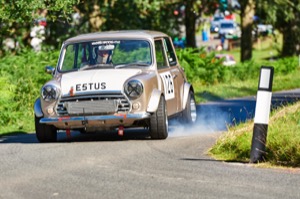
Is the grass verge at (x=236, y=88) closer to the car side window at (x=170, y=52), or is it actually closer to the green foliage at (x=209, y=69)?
the green foliage at (x=209, y=69)

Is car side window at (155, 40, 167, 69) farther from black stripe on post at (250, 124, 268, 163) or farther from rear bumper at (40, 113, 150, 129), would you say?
black stripe on post at (250, 124, 268, 163)

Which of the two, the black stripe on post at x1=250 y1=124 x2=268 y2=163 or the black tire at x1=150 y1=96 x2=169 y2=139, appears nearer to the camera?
the black stripe on post at x1=250 y1=124 x2=268 y2=163

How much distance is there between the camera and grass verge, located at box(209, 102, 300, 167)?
11.9m

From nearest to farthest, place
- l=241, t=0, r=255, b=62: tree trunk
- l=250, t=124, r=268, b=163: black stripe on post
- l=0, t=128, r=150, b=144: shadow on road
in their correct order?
l=250, t=124, r=268, b=163: black stripe on post, l=0, t=128, r=150, b=144: shadow on road, l=241, t=0, r=255, b=62: tree trunk

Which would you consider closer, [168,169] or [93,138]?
[168,169]

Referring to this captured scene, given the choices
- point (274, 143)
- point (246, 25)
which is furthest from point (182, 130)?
point (246, 25)

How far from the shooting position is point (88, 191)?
9.98 meters

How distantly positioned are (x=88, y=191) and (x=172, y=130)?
7817mm

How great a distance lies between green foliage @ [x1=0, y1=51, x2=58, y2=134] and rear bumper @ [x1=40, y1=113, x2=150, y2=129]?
12.6 feet

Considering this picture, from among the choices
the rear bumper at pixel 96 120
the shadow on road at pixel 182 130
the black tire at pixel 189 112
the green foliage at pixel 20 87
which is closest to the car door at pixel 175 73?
the black tire at pixel 189 112

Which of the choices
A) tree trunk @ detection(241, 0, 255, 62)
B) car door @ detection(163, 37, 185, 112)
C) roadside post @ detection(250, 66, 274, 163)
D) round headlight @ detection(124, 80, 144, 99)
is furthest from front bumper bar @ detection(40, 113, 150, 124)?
tree trunk @ detection(241, 0, 255, 62)

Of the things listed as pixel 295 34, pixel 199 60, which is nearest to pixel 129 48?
pixel 199 60

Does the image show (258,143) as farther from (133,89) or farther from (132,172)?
(133,89)

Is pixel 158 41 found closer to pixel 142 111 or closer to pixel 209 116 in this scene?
pixel 142 111
